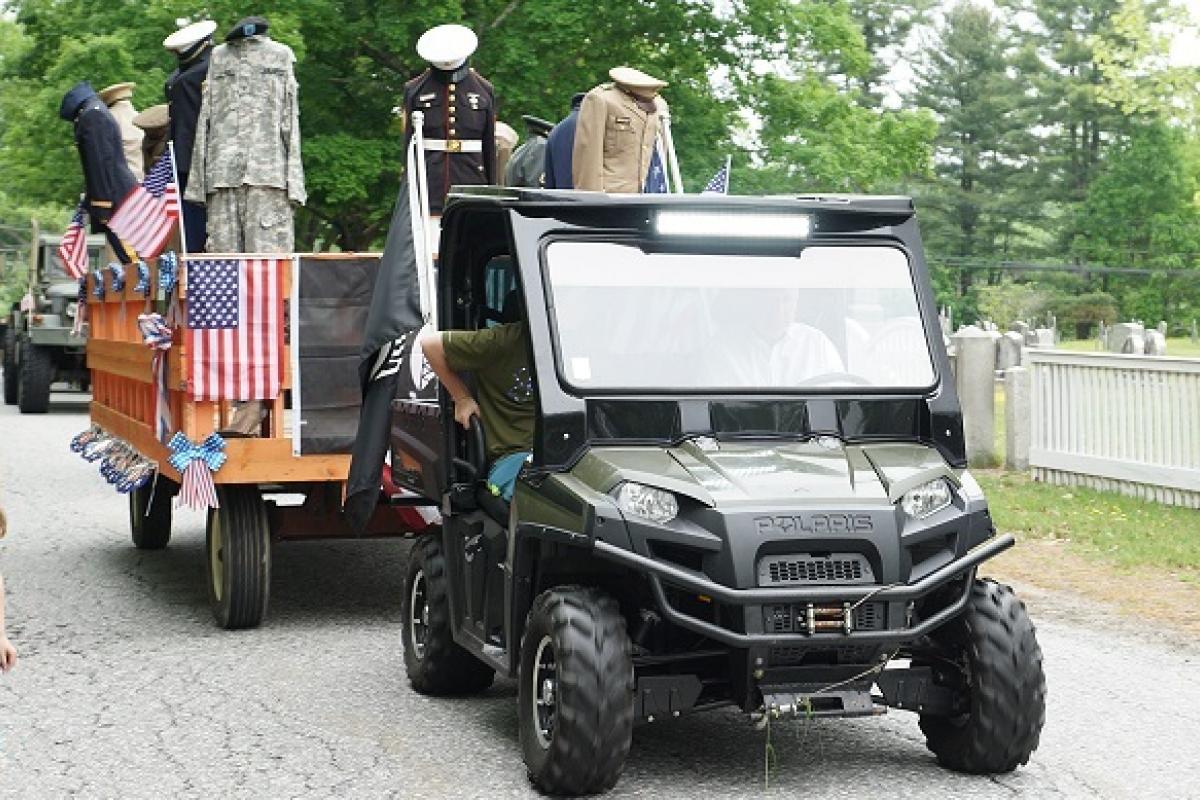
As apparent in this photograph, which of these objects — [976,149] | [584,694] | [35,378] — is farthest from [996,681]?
[976,149]

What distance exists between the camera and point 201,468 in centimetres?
949

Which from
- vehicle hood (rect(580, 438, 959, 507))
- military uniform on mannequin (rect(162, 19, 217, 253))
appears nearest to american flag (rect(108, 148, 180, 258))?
military uniform on mannequin (rect(162, 19, 217, 253))

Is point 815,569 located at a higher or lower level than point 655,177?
lower

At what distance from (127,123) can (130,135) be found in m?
0.21

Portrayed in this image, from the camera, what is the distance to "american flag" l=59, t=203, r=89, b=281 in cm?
1347

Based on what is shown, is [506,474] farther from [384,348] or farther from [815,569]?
[815,569]

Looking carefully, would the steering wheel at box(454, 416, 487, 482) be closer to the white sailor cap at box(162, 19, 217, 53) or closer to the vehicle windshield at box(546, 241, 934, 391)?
the vehicle windshield at box(546, 241, 934, 391)

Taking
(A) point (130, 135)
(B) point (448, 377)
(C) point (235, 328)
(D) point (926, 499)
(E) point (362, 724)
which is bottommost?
(E) point (362, 724)

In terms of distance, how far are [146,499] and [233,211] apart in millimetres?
2458

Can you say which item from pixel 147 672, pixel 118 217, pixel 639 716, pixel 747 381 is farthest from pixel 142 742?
pixel 118 217

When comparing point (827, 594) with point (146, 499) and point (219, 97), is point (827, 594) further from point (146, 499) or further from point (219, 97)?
point (146, 499)

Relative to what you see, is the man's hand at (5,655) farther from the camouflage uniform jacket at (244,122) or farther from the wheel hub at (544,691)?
the camouflage uniform jacket at (244,122)

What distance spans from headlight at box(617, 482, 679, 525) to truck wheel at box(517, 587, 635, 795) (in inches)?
13.2

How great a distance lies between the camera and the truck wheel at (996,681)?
21.1 ft
